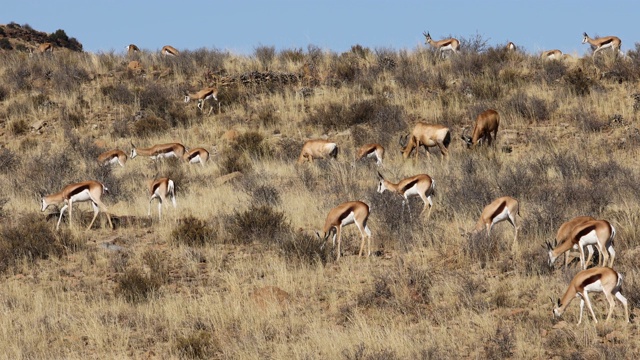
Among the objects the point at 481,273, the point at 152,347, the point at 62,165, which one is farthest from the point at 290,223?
the point at 62,165

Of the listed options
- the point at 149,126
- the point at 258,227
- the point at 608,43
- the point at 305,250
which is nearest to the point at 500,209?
the point at 305,250

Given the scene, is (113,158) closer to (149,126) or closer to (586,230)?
(149,126)

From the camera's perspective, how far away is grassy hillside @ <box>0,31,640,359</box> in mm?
8852

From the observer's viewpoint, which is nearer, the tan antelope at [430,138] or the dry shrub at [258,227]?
the dry shrub at [258,227]

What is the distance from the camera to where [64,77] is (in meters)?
27.1

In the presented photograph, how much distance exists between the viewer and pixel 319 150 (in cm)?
2000

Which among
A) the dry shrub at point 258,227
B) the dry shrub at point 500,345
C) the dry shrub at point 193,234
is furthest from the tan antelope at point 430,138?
the dry shrub at point 500,345

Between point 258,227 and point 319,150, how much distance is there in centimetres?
742

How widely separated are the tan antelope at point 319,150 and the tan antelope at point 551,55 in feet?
31.5

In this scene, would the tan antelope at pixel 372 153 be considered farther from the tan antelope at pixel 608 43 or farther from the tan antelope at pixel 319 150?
the tan antelope at pixel 608 43

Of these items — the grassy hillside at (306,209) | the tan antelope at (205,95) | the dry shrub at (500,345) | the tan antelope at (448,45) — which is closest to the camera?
the dry shrub at (500,345)

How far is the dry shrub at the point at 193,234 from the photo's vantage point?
497 inches

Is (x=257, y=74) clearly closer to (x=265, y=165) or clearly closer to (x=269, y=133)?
(x=269, y=133)

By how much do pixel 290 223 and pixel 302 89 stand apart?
13081 millimetres
